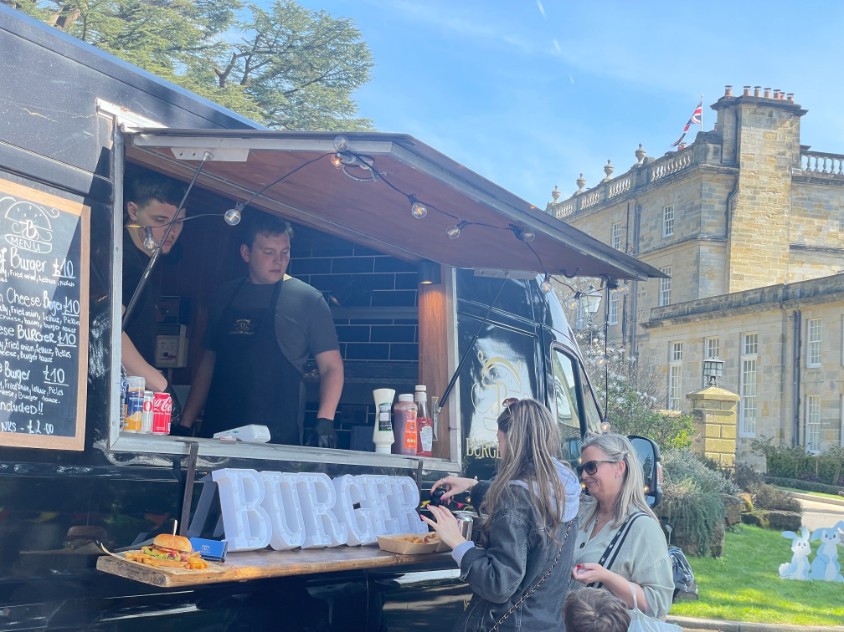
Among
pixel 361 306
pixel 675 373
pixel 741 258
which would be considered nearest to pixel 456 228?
pixel 361 306

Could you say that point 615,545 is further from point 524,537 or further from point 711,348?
point 711,348

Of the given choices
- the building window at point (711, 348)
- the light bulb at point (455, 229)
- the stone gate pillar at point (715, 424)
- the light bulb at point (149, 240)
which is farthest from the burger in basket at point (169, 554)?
the building window at point (711, 348)

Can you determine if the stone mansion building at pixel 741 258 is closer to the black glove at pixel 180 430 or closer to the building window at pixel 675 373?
the building window at pixel 675 373

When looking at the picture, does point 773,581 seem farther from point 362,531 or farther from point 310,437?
point 362,531

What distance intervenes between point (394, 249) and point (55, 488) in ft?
9.29

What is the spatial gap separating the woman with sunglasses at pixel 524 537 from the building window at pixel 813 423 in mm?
34573

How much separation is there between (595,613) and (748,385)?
37615mm

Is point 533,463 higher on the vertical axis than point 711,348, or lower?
lower

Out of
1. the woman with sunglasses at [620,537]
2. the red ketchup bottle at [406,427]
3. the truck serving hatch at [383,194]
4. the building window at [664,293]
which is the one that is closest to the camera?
the truck serving hatch at [383,194]

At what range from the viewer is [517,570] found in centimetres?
336

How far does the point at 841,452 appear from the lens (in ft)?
103

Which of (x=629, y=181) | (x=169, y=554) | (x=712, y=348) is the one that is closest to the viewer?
(x=169, y=554)

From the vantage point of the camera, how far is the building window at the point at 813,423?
35375 millimetres

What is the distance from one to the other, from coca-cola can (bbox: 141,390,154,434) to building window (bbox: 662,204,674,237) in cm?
4513
